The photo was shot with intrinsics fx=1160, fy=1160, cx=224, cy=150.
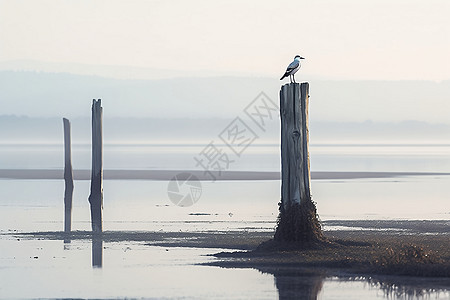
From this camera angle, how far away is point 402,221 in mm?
36156

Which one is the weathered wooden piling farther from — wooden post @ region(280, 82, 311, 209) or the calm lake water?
the calm lake water

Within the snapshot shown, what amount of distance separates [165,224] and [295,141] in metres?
10.00

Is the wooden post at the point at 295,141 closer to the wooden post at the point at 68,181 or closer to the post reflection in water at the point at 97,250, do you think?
the post reflection in water at the point at 97,250

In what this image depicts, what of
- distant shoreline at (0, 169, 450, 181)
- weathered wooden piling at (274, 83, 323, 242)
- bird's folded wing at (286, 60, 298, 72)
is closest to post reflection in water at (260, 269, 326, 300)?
weathered wooden piling at (274, 83, 323, 242)

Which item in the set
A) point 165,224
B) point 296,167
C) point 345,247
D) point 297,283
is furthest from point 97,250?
point 165,224

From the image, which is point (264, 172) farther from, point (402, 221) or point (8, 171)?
point (402, 221)

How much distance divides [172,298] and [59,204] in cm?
2603

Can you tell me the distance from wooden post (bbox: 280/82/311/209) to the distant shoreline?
41146 millimetres

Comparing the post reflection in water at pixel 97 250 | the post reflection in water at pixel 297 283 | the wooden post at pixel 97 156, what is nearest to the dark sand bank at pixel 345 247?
the post reflection in water at pixel 97 250

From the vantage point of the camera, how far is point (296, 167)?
26.1 meters

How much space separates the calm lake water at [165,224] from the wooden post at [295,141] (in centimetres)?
258

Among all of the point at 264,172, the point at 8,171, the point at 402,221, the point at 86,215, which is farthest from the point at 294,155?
the point at 8,171

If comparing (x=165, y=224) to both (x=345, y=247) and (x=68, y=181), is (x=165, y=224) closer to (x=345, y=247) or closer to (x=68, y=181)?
(x=345, y=247)

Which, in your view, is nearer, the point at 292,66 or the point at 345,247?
the point at 345,247
